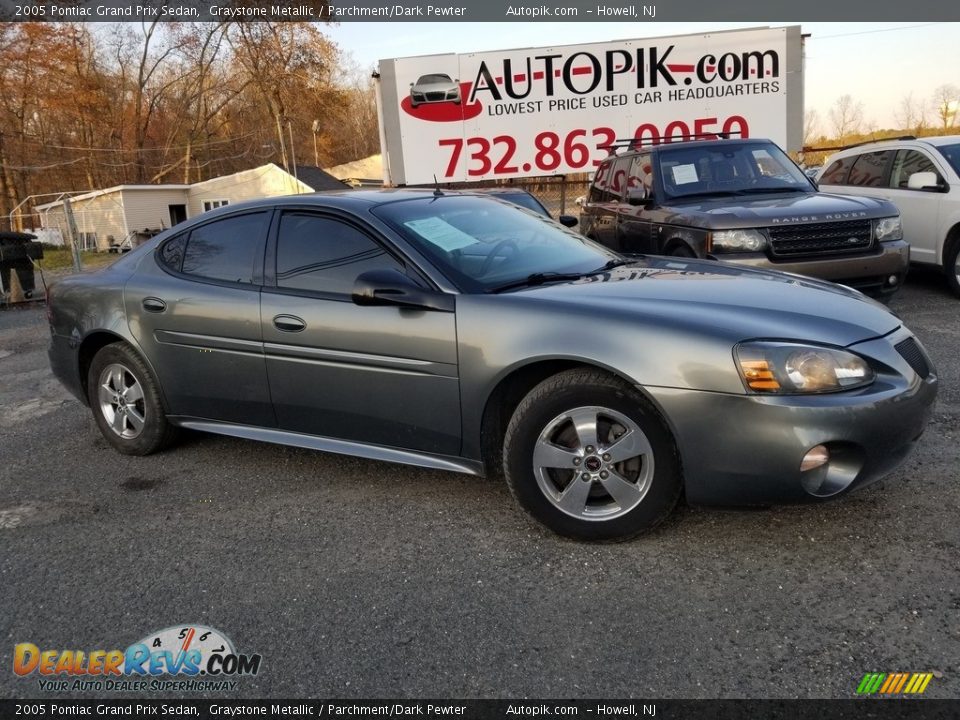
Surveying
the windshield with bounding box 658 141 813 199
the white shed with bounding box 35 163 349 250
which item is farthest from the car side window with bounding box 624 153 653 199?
the white shed with bounding box 35 163 349 250

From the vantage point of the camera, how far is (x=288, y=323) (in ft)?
12.3

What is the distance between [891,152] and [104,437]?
8.55 metres

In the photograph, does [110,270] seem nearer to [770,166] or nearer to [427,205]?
[427,205]

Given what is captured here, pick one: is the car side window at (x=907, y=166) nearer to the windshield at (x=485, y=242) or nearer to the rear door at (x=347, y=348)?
the windshield at (x=485, y=242)

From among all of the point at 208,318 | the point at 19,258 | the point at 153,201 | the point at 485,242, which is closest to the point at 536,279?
the point at 485,242

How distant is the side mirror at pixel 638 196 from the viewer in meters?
7.38

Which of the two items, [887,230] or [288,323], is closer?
Answer: [288,323]

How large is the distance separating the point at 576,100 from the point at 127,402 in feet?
41.7

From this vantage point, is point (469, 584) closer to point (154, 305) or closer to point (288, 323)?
point (288, 323)

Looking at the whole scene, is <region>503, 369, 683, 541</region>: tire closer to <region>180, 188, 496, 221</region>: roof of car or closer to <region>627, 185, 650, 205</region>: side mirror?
<region>180, 188, 496, 221</region>: roof of car

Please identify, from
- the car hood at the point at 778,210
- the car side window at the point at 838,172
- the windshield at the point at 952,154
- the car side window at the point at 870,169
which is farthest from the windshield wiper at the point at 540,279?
the car side window at the point at 838,172

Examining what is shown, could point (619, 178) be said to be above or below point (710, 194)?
above

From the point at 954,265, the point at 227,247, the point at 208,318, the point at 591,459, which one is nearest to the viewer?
the point at 591,459

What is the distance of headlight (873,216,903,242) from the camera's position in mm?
6473
